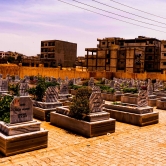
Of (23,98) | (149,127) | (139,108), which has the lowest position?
(149,127)

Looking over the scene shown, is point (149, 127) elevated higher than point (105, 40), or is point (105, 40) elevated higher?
point (105, 40)

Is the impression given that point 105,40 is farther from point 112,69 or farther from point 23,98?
point 23,98

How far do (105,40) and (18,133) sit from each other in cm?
7215

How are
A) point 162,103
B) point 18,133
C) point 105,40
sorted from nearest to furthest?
point 18,133 → point 162,103 → point 105,40

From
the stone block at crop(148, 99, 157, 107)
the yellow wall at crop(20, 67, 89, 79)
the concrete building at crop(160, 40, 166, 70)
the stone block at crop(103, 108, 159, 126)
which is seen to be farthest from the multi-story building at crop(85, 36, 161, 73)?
the stone block at crop(103, 108, 159, 126)

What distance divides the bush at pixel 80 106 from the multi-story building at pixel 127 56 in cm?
5563

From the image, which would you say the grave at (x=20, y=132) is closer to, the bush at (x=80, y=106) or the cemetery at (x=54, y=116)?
the cemetery at (x=54, y=116)

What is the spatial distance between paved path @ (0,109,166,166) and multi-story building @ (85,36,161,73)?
56.6m

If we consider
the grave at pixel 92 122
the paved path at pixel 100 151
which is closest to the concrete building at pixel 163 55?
the paved path at pixel 100 151

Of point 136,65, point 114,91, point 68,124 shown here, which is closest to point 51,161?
point 68,124

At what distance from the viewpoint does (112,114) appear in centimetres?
1209

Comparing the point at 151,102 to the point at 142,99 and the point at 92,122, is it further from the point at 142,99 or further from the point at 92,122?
the point at 92,122

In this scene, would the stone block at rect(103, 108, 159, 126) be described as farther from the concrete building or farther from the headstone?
the concrete building

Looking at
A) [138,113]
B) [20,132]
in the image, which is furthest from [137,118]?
[20,132]
